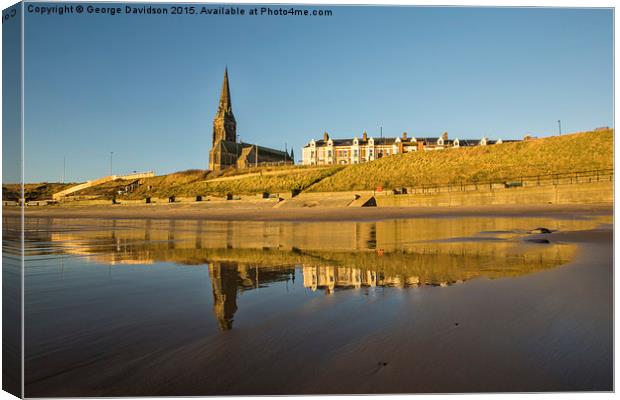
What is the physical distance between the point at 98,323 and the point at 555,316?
499 centimetres

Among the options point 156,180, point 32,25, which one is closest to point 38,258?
point 32,25

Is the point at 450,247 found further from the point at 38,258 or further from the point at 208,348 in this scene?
the point at 38,258

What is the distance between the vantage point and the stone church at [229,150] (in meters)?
154

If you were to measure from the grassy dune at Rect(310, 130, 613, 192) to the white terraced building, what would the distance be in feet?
185

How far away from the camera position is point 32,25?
454 cm

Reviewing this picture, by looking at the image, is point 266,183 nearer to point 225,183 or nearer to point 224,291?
point 225,183

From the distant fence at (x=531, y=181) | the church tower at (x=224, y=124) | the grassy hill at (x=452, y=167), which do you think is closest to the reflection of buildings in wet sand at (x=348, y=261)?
the distant fence at (x=531, y=181)

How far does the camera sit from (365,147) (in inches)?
5285

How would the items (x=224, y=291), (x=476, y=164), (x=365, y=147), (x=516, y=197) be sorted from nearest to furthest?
(x=224, y=291), (x=516, y=197), (x=476, y=164), (x=365, y=147)

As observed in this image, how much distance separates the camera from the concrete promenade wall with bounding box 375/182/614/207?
103ft

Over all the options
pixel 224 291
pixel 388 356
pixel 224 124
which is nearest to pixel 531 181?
pixel 224 291

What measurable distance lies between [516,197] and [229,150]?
133558mm

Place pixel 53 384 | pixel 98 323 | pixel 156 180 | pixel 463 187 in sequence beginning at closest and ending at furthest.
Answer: pixel 53 384 → pixel 98 323 → pixel 463 187 → pixel 156 180

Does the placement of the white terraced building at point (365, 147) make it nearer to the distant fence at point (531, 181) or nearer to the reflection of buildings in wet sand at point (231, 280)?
the distant fence at point (531, 181)
